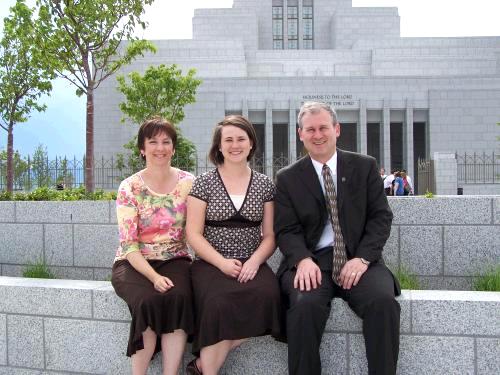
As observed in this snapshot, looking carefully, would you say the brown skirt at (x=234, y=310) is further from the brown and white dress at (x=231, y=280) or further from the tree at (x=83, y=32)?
the tree at (x=83, y=32)

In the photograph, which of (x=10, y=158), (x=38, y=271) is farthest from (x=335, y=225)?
(x=10, y=158)

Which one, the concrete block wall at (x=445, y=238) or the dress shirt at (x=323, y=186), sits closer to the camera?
the dress shirt at (x=323, y=186)

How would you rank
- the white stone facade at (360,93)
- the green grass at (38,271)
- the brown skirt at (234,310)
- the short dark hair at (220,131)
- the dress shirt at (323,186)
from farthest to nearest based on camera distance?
the white stone facade at (360,93)
the green grass at (38,271)
the short dark hair at (220,131)
the dress shirt at (323,186)
the brown skirt at (234,310)

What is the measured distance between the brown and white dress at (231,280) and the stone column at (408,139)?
101ft

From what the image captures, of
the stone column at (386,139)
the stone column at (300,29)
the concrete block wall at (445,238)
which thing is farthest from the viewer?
the stone column at (300,29)

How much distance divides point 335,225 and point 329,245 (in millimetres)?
191

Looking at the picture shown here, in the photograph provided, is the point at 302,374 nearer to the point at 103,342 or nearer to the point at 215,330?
the point at 215,330

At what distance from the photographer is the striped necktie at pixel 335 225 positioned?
3.77 metres

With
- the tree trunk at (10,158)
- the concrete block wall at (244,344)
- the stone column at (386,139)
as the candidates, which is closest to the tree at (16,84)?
the tree trunk at (10,158)

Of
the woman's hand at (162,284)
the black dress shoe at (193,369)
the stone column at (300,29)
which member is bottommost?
the black dress shoe at (193,369)

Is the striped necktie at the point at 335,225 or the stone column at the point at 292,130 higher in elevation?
the stone column at the point at 292,130

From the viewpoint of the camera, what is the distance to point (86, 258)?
6836 mm

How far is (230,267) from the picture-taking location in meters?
3.75

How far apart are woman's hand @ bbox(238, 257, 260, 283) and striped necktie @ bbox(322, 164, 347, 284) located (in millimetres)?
561
